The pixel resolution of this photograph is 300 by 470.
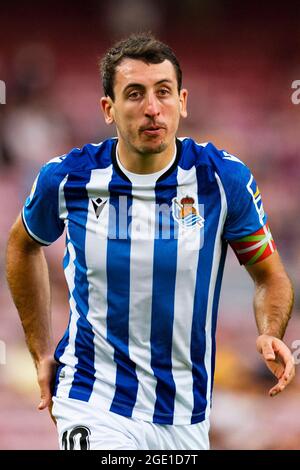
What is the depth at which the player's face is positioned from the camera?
336cm

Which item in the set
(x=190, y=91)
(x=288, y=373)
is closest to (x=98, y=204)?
(x=288, y=373)

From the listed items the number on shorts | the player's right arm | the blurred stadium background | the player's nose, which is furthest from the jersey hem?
the blurred stadium background

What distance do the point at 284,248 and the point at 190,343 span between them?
3.61 metres

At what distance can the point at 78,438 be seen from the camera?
3314 mm

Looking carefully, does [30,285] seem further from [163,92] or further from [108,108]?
[163,92]

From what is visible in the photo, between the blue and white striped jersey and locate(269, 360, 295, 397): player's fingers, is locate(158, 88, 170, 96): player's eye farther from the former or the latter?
locate(269, 360, 295, 397): player's fingers

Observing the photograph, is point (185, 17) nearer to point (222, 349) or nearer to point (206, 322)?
point (222, 349)

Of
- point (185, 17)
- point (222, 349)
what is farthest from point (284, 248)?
point (185, 17)

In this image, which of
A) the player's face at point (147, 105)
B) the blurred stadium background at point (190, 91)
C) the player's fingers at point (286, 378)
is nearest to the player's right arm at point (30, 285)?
the player's face at point (147, 105)

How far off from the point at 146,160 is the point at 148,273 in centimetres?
44

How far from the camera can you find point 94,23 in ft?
24.0

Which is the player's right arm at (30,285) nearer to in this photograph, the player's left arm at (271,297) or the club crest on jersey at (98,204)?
the club crest on jersey at (98,204)

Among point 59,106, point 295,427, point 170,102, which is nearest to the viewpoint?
point 170,102

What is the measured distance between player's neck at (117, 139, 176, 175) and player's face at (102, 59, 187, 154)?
0.04 metres
